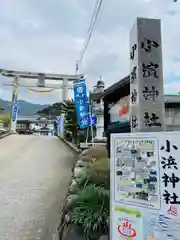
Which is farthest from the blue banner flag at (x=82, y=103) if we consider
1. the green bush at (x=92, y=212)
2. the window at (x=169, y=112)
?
the green bush at (x=92, y=212)

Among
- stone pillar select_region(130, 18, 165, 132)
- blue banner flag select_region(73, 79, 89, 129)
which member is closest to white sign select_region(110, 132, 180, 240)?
stone pillar select_region(130, 18, 165, 132)

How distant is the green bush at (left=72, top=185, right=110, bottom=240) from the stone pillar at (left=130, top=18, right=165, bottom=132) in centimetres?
151

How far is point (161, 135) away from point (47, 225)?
369cm

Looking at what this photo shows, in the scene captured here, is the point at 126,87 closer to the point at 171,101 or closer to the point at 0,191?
the point at 0,191

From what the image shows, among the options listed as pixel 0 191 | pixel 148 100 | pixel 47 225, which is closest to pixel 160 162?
pixel 148 100

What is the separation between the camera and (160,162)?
2701 millimetres

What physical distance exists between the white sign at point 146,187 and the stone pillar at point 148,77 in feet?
2.63

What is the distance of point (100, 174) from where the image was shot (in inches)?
233

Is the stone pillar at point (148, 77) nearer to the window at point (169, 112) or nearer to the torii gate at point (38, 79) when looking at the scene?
the window at point (169, 112)

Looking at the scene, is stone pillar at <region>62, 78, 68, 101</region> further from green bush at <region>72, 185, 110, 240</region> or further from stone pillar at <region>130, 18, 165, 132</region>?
stone pillar at <region>130, 18, 165, 132</region>

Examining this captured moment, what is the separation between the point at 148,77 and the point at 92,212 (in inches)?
93.0

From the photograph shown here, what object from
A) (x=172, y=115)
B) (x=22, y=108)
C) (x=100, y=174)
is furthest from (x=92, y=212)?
(x=22, y=108)

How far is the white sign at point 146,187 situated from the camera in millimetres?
2590

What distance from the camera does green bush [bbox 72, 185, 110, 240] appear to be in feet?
13.9
